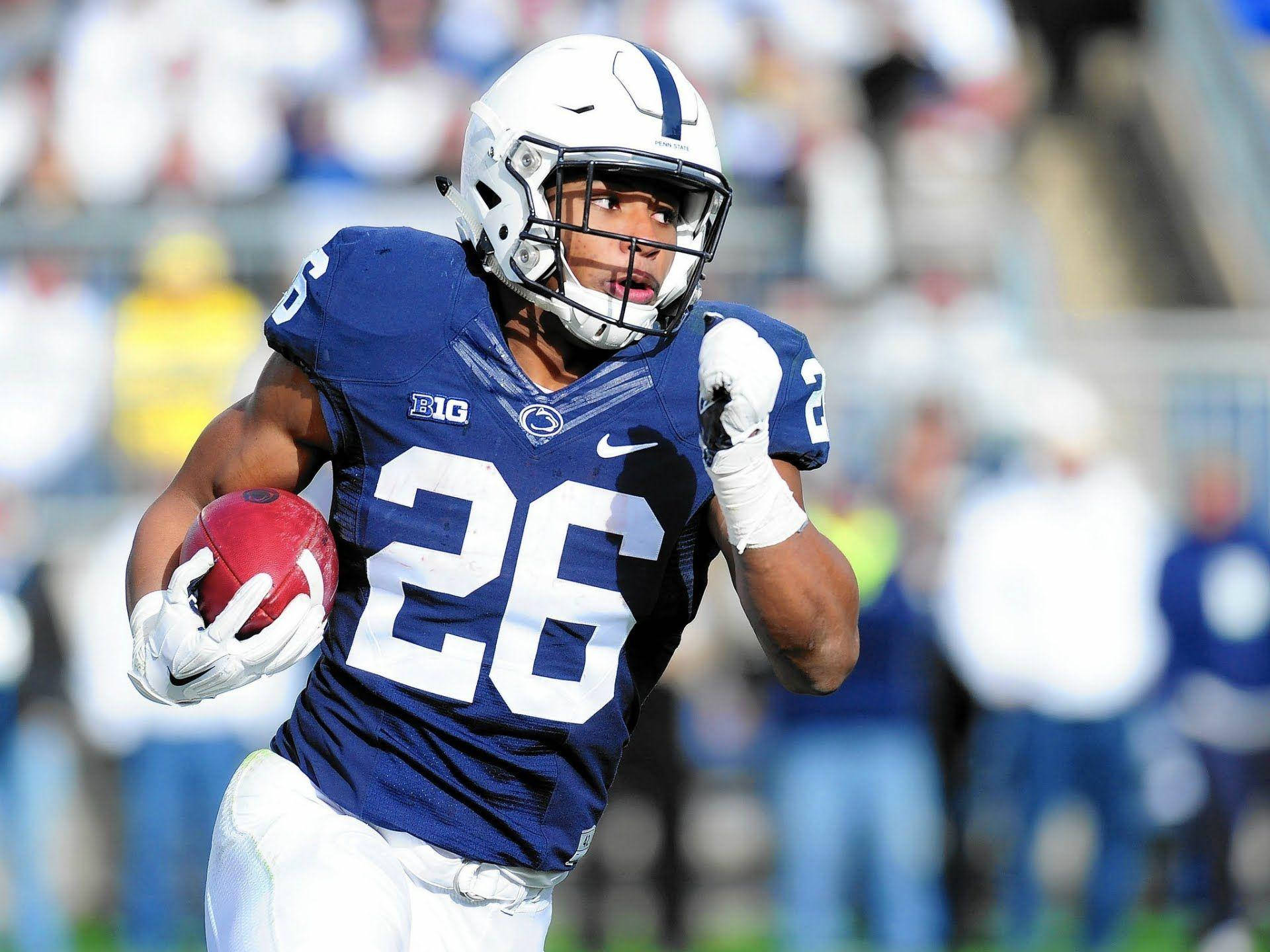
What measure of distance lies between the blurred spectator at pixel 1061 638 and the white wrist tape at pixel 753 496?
4.38 m

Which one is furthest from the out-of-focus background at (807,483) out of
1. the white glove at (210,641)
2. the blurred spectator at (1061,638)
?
the white glove at (210,641)

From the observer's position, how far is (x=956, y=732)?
681 cm

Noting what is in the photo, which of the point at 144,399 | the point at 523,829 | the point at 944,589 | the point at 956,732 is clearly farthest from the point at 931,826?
the point at 523,829

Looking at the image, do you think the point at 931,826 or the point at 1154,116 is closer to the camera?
the point at 931,826

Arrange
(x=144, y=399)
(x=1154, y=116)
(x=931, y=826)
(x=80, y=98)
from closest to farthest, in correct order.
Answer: (x=931, y=826) < (x=144, y=399) < (x=80, y=98) < (x=1154, y=116)

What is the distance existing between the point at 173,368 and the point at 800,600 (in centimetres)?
517

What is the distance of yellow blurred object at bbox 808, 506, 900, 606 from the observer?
652 cm

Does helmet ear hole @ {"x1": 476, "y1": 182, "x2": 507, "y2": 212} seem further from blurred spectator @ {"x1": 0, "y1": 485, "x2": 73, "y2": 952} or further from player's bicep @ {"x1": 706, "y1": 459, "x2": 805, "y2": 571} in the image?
blurred spectator @ {"x1": 0, "y1": 485, "x2": 73, "y2": 952}

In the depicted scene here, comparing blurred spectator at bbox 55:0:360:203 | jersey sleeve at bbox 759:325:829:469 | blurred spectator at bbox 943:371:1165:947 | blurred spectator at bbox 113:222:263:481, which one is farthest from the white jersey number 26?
blurred spectator at bbox 55:0:360:203

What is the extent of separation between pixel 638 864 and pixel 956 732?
138 centimetres

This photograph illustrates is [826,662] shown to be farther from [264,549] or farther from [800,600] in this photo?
[264,549]

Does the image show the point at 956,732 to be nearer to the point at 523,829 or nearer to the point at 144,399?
the point at 144,399

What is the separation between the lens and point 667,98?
263 cm

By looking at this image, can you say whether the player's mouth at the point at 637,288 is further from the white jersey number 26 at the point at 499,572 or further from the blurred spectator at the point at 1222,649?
the blurred spectator at the point at 1222,649
